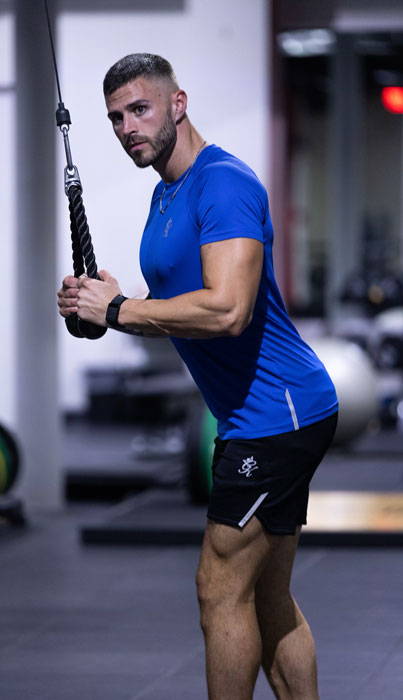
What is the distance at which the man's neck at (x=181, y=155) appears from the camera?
6.31ft

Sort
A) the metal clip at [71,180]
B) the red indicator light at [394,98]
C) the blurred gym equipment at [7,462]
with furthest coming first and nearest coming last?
the red indicator light at [394,98]
the blurred gym equipment at [7,462]
the metal clip at [71,180]

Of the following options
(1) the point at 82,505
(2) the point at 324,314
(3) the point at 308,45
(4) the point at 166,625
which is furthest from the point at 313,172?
(4) the point at 166,625

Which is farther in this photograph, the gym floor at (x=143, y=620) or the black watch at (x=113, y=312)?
the gym floor at (x=143, y=620)

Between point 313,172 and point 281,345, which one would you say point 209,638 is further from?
point 313,172

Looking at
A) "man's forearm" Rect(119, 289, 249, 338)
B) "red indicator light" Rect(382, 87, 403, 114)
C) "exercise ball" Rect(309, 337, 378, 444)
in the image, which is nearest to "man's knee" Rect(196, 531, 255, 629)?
"man's forearm" Rect(119, 289, 249, 338)

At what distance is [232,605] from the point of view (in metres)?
1.84

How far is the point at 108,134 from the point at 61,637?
18.6 feet

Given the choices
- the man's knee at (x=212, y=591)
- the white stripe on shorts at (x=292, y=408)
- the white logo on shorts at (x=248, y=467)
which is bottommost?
the man's knee at (x=212, y=591)

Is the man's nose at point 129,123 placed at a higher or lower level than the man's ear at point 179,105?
lower

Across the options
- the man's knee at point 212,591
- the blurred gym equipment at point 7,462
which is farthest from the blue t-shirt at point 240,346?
the blurred gym equipment at point 7,462

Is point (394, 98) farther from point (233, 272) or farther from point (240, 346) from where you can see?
point (233, 272)

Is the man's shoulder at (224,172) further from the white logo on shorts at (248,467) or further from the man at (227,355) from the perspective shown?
the white logo on shorts at (248,467)

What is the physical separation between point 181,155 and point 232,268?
286 millimetres

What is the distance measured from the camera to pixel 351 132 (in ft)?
44.7
